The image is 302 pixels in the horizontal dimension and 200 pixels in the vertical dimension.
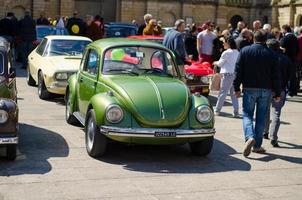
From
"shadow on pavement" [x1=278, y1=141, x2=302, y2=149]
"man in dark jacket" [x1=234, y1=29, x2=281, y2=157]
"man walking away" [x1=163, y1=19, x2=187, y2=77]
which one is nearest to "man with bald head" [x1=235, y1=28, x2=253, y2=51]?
"man walking away" [x1=163, y1=19, x2=187, y2=77]

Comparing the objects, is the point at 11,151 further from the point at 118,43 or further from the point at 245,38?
the point at 245,38

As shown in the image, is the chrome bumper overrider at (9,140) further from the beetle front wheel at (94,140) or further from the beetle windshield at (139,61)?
the beetle windshield at (139,61)

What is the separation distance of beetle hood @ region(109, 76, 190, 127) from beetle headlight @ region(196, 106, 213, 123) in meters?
0.18

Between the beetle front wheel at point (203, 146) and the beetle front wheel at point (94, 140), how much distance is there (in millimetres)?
1397

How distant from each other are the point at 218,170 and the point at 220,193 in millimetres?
1092

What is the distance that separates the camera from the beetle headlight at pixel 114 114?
26.0ft

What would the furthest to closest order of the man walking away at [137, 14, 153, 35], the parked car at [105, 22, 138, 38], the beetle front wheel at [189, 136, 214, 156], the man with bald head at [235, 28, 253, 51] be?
the parked car at [105, 22, 138, 38]
the man walking away at [137, 14, 153, 35]
the man with bald head at [235, 28, 253, 51]
the beetle front wheel at [189, 136, 214, 156]

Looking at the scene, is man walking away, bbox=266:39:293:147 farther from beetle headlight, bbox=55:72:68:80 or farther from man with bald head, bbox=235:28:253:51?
beetle headlight, bbox=55:72:68:80

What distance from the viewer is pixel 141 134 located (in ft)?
25.7

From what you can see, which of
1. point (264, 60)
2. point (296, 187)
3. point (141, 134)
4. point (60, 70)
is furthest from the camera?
point (60, 70)

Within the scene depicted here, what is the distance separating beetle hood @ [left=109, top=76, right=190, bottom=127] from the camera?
796cm

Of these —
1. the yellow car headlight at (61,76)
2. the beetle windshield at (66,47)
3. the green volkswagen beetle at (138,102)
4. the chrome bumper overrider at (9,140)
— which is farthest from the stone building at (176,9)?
the chrome bumper overrider at (9,140)

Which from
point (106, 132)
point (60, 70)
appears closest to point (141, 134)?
point (106, 132)

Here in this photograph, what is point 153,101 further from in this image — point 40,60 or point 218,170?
point 40,60
